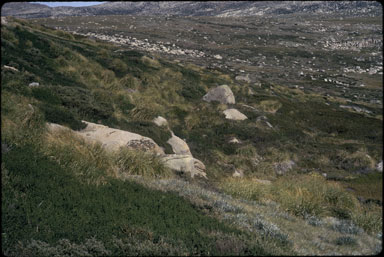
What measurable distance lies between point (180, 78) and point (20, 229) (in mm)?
27301

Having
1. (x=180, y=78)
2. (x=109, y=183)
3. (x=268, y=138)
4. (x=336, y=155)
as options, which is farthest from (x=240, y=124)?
(x=109, y=183)

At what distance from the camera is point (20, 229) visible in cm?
466

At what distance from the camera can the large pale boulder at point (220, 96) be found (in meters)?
28.2

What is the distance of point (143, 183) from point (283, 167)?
13.4 meters

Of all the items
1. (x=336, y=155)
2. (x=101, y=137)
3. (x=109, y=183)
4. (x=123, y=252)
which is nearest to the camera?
(x=123, y=252)

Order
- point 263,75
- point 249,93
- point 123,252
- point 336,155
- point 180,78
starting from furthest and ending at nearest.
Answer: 1. point 263,75
2. point 249,93
3. point 180,78
4. point 336,155
5. point 123,252

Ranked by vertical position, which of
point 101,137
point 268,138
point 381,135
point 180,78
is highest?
point 101,137

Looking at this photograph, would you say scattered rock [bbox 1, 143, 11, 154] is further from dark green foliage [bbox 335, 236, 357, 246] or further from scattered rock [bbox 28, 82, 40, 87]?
dark green foliage [bbox 335, 236, 357, 246]

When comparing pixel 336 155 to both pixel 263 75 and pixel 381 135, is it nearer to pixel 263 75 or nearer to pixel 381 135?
pixel 381 135

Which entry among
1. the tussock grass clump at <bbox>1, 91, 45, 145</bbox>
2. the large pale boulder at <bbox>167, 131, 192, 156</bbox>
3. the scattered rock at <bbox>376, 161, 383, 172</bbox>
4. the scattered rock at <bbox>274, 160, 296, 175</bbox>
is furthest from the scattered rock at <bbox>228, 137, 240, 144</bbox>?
the tussock grass clump at <bbox>1, 91, 45, 145</bbox>

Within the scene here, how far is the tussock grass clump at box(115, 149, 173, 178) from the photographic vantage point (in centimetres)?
950

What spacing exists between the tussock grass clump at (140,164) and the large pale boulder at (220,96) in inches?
723

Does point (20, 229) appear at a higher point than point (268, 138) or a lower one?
higher

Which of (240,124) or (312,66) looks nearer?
(240,124)
